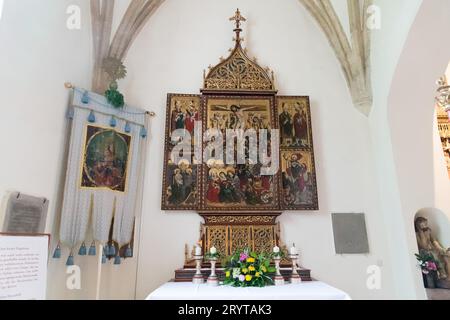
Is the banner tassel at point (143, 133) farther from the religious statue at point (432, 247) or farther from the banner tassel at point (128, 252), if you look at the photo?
the religious statue at point (432, 247)

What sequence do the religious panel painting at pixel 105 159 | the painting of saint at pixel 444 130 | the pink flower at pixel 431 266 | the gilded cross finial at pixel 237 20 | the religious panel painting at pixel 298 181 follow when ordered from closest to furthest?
the religious panel painting at pixel 105 159 < the pink flower at pixel 431 266 < the religious panel painting at pixel 298 181 < the gilded cross finial at pixel 237 20 < the painting of saint at pixel 444 130

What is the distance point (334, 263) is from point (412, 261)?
3.32ft

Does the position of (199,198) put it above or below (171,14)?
below

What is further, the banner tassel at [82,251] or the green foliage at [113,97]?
the green foliage at [113,97]

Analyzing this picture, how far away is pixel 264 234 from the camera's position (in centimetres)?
425

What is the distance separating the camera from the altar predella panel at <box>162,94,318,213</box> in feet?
14.2

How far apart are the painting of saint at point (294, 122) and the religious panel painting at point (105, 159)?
246 centimetres

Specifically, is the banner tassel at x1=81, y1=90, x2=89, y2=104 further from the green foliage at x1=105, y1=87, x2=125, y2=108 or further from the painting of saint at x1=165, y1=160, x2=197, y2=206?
the painting of saint at x1=165, y1=160, x2=197, y2=206

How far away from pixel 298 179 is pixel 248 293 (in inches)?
81.8

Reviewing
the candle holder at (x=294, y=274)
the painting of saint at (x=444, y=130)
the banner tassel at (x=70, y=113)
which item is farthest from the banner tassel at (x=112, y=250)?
the painting of saint at (x=444, y=130)

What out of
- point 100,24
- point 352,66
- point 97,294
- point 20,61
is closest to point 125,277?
point 97,294

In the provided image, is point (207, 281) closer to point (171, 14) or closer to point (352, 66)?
point (352, 66)

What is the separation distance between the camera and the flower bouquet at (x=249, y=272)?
3.40m

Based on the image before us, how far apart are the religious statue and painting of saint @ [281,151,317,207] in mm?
1619
